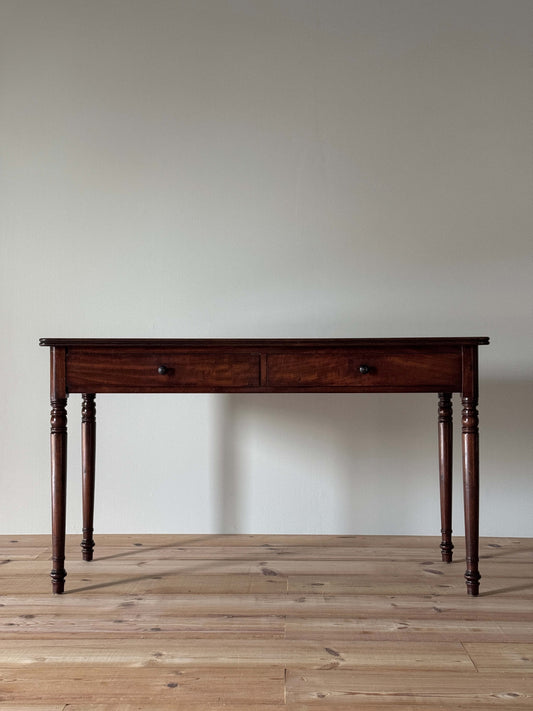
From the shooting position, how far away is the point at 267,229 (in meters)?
2.81

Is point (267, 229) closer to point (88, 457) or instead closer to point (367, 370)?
point (367, 370)

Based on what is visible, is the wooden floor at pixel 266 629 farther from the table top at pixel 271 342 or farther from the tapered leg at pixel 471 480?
the table top at pixel 271 342

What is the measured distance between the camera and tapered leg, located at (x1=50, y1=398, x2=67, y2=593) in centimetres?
209

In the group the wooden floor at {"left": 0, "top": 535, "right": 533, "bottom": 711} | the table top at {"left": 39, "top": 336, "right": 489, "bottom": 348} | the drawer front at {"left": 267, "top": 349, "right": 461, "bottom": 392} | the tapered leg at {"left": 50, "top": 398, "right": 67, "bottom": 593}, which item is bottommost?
the wooden floor at {"left": 0, "top": 535, "right": 533, "bottom": 711}

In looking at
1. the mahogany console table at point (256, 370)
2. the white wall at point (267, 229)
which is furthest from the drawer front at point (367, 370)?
the white wall at point (267, 229)

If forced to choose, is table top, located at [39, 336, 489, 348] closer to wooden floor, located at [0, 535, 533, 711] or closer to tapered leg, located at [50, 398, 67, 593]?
tapered leg, located at [50, 398, 67, 593]

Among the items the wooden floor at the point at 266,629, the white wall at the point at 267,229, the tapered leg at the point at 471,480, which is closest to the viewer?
the wooden floor at the point at 266,629

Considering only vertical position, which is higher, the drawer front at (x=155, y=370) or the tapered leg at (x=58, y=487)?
the drawer front at (x=155, y=370)

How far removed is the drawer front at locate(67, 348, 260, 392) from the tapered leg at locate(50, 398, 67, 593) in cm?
8

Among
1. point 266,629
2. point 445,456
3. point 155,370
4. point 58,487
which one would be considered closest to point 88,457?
point 58,487

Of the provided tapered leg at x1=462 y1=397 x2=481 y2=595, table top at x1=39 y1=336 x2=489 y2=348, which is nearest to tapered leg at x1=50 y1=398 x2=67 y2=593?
table top at x1=39 y1=336 x2=489 y2=348

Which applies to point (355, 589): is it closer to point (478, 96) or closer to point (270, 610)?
point (270, 610)

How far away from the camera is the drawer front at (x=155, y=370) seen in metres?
2.11

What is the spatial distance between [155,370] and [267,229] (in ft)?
3.02
